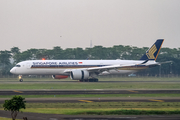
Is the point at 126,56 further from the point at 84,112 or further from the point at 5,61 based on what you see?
the point at 84,112

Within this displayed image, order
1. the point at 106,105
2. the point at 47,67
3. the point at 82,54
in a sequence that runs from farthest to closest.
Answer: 1. the point at 82,54
2. the point at 47,67
3. the point at 106,105

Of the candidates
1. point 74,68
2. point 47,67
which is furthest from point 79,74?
point 47,67

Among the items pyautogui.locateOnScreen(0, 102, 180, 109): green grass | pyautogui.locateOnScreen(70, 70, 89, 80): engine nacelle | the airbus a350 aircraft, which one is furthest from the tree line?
pyautogui.locateOnScreen(0, 102, 180, 109): green grass

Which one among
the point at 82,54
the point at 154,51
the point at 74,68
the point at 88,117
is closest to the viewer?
the point at 88,117

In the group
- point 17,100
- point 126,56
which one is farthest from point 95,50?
point 17,100

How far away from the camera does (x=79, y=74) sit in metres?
61.8

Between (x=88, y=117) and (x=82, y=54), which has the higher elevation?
(x=82, y=54)

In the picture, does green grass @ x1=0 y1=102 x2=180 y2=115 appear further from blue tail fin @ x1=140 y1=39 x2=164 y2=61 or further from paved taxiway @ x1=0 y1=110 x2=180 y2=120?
blue tail fin @ x1=140 y1=39 x2=164 y2=61

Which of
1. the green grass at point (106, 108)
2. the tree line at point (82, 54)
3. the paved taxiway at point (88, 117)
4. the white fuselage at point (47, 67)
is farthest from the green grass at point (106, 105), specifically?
the tree line at point (82, 54)

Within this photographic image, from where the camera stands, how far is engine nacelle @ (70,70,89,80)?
61.5 m

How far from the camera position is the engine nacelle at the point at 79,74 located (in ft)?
202

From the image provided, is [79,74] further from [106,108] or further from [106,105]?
[106,108]

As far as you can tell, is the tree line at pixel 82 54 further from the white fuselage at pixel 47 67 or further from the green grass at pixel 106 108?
the green grass at pixel 106 108

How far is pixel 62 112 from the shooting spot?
70.2ft
